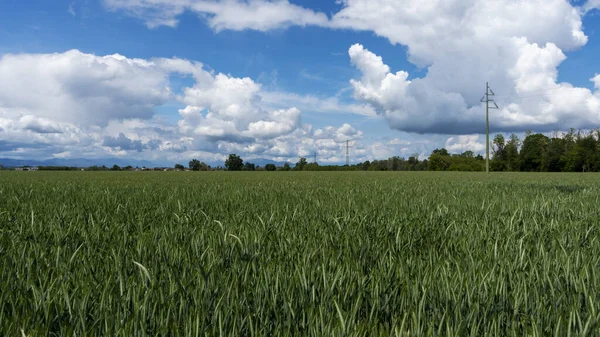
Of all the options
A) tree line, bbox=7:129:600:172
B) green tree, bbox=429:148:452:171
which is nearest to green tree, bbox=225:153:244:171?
tree line, bbox=7:129:600:172

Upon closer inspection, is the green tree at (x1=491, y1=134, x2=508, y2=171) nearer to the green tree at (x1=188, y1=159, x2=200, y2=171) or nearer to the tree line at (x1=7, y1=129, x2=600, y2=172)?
the tree line at (x1=7, y1=129, x2=600, y2=172)

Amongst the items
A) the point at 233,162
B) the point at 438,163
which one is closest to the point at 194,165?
the point at 233,162

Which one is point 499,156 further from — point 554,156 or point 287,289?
point 287,289

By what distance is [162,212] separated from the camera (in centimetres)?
482

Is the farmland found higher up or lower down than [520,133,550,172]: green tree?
lower down

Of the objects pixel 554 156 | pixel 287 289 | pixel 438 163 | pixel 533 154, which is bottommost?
pixel 287 289

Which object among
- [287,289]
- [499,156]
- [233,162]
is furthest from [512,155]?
[287,289]

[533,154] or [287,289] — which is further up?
[533,154]

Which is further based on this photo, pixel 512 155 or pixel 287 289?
pixel 512 155

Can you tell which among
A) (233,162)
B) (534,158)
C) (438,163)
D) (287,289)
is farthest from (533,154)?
(287,289)

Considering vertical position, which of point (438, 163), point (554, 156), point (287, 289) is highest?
point (554, 156)

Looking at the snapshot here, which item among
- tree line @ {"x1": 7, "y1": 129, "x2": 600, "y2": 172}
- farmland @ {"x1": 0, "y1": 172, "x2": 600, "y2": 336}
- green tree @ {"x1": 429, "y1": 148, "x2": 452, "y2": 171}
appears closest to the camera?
farmland @ {"x1": 0, "y1": 172, "x2": 600, "y2": 336}

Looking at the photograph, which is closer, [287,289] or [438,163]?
[287,289]

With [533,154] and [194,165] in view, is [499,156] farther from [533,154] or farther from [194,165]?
[194,165]
